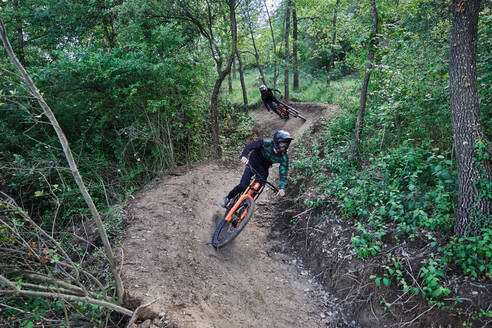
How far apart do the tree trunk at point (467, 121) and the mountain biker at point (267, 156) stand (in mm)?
2700

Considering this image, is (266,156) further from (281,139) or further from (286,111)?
(286,111)

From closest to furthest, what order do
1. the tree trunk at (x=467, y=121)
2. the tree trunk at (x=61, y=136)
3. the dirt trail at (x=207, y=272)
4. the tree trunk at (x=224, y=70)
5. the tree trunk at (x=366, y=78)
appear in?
1. the tree trunk at (x=61, y=136)
2. the tree trunk at (x=467, y=121)
3. the dirt trail at (x=207, y=272)
4. the tree trunk at (x=366, y=78)
5. the tree trunk at (x=224, y=70)

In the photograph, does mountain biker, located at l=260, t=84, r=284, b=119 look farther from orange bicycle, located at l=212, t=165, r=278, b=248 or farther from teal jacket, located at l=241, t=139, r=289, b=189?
orange bicycle, located at l=212, t=165, r=278, b=248

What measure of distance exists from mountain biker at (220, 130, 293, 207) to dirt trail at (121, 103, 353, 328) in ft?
4.29

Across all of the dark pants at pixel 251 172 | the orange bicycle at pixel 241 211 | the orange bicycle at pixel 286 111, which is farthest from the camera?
the orange bicycle at pixel 286 111

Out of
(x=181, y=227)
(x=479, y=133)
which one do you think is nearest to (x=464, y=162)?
(x=479, y=133)

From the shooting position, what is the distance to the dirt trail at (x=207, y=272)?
13.5 ft

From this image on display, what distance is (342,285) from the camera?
466cm

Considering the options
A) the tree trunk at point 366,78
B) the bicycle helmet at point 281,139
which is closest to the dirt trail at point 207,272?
the bicycle helmet at point 281,139

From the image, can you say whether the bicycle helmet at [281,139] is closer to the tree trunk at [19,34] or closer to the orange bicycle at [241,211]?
the orange bicycle at [241,211]

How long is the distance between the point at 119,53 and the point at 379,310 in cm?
959

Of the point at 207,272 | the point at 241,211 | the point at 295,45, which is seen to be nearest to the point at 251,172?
the point at 241,211

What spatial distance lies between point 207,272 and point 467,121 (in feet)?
16.2

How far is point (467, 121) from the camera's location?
394 centimetres
